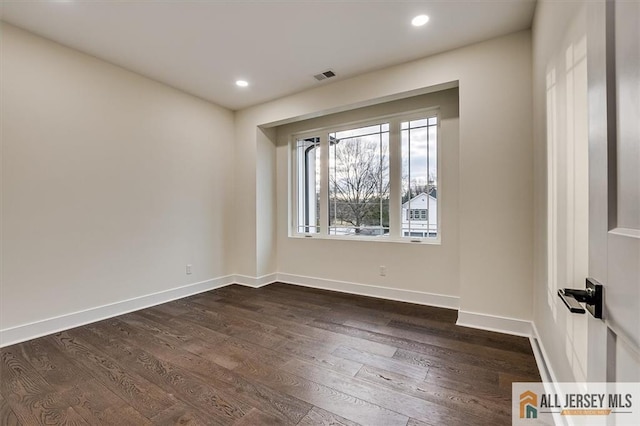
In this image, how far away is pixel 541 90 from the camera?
2.18 m

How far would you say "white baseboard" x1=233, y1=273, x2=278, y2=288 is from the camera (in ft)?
14.3

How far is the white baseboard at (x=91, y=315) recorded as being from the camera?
8.18 ft

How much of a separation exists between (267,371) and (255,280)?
241cm

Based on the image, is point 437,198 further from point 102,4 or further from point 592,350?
point 102,4

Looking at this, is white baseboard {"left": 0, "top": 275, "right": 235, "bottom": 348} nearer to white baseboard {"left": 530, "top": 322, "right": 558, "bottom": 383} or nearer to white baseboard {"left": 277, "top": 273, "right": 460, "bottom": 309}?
white baseboard {"left": 277, "top": 273, "right": 460, "bottom": 309}

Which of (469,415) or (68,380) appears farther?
(68,380)

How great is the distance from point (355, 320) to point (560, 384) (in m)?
1.72

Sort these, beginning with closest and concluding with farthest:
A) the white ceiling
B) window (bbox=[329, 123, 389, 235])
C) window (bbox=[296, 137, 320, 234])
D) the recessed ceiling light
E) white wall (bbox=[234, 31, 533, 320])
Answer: the white ceiling < the recessed ceiling light < white wall (bbox=[234, 31, 533, 320]) < window (bbox=[329, 123, 389, 235]) < window (bbox=[296, 137, 320, 234])

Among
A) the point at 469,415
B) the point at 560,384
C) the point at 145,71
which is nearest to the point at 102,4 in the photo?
the point at 145,71

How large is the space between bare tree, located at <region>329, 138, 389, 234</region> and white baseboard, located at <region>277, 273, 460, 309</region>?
80 cm

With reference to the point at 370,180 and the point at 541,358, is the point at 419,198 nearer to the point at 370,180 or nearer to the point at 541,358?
the point at 370,180

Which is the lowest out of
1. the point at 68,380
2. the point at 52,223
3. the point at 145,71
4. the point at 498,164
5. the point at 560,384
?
the point at 68,380

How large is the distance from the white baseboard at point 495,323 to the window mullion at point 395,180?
49.3 inches
